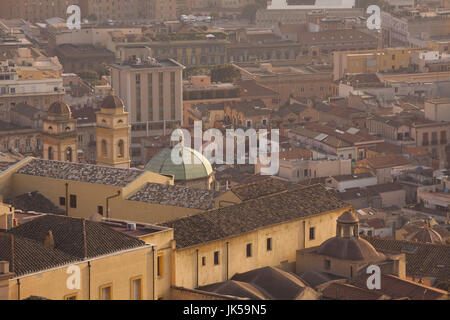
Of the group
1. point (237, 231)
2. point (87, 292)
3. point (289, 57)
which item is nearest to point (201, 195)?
point (237, 231)

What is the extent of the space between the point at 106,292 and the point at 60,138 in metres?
15.1

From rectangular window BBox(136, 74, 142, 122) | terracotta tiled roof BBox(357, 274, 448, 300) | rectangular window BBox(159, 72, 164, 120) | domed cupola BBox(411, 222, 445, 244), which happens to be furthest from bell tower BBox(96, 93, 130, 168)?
rectangular window BBox(159, 72, 164, 120)

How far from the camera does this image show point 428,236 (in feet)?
144

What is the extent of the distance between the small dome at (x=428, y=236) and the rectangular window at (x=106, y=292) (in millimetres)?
14495

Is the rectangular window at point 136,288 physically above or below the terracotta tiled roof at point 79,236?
below

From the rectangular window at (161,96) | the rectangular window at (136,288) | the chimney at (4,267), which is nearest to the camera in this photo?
the chimney at (4,267)

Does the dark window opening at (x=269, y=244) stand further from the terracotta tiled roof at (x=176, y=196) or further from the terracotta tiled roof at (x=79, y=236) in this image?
the terracotta tiled roof at (x=79, y=236)

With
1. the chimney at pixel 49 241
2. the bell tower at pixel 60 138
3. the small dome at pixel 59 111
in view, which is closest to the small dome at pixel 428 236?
the bell tower at pixel 60 138

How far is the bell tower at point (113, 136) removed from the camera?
45.2 metres

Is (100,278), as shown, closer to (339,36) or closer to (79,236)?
(79,236)

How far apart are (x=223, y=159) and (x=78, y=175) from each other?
21639 millimetres

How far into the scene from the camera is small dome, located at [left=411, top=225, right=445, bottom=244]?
43812mm

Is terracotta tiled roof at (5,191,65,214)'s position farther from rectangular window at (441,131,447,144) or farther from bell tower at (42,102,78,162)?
rectangular window at (441,131,447,144)

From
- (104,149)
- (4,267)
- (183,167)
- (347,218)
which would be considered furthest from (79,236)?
(104,149)
